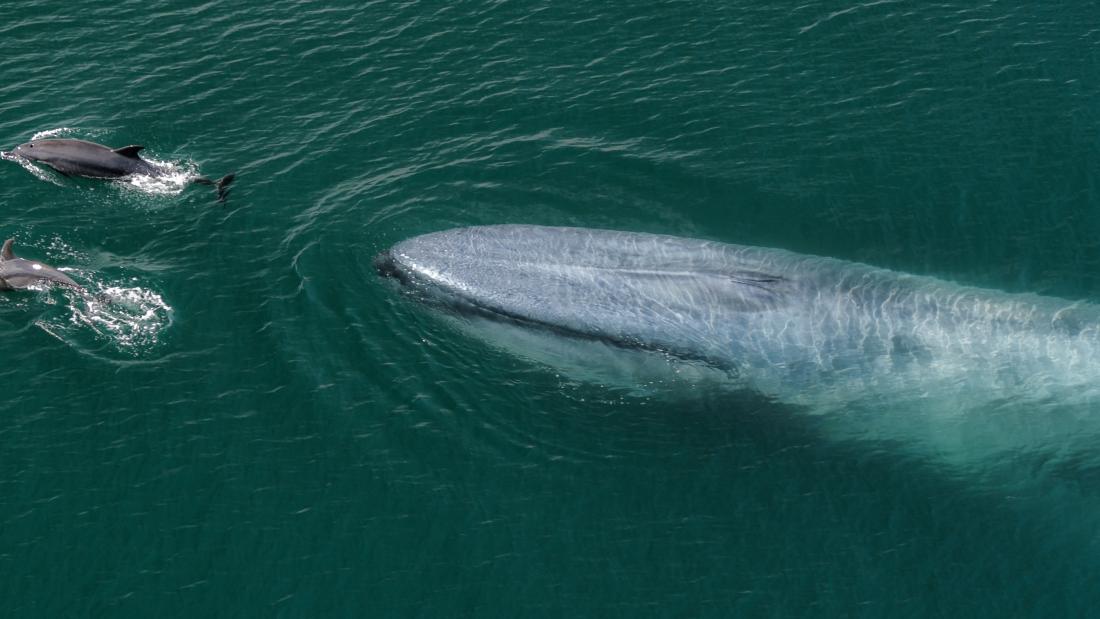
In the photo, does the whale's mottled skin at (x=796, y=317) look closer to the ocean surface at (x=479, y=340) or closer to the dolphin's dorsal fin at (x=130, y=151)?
the ocean surface at (x=479, y=340)

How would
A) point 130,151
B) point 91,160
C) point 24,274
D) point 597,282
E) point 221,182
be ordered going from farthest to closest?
point 91,160 < point 130,151 < point 221,182 < point 24,274 < point 597,282

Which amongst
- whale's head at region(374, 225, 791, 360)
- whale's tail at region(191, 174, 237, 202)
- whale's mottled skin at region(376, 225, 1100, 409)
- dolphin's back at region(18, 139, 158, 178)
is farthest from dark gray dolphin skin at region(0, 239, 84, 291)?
whale's mottled skin at region(376, 225, 1100, 409)

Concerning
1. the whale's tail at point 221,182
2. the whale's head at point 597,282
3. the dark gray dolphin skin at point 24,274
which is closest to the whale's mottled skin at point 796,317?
the whale's head at point 597,282

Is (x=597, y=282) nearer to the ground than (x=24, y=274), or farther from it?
nearer to the ground

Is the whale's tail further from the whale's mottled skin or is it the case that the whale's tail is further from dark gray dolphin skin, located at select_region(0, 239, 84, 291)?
the whale's mottled skin

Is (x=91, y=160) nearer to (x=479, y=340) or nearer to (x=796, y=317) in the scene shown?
(x=479, y=340)

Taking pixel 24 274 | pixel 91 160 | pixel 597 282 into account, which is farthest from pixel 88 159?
pixel 597 282
